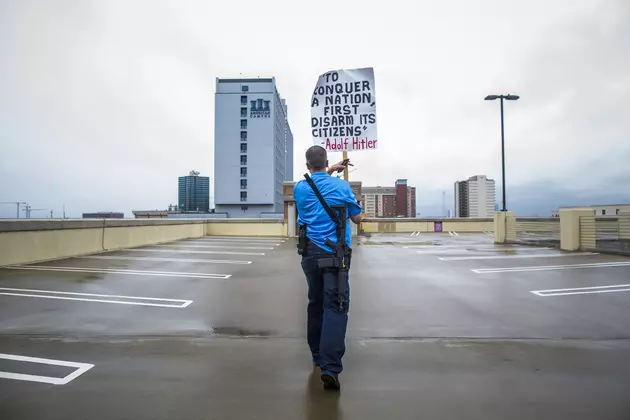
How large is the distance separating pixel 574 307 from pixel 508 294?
1.06 meters

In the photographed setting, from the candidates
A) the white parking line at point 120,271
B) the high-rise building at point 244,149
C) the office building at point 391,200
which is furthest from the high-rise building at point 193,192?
the white parking line at point 120,271

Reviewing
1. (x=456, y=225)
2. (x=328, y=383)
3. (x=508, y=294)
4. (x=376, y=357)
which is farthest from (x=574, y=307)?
(x=456, y=225)

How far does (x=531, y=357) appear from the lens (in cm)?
347

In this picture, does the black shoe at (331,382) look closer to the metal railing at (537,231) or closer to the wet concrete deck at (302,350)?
the wet concrete deck at (302,350)

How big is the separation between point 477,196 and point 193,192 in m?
113

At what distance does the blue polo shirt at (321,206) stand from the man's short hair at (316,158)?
0.14 metres

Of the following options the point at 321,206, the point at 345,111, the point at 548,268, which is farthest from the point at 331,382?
the point at 548,268

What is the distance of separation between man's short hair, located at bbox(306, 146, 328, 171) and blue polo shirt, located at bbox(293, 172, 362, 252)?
0.14 meters

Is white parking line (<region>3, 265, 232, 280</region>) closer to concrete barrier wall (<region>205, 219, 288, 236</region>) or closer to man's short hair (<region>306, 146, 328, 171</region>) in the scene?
man's short hair (<region>306, 146, 328, 171</region>)

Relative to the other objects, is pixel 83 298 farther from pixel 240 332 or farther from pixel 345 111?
pixel 345 111

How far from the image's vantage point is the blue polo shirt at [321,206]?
10.3 feet

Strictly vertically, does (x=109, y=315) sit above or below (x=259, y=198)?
below

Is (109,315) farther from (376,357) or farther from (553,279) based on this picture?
(553,279)

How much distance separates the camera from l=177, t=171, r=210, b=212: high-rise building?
151125mm
